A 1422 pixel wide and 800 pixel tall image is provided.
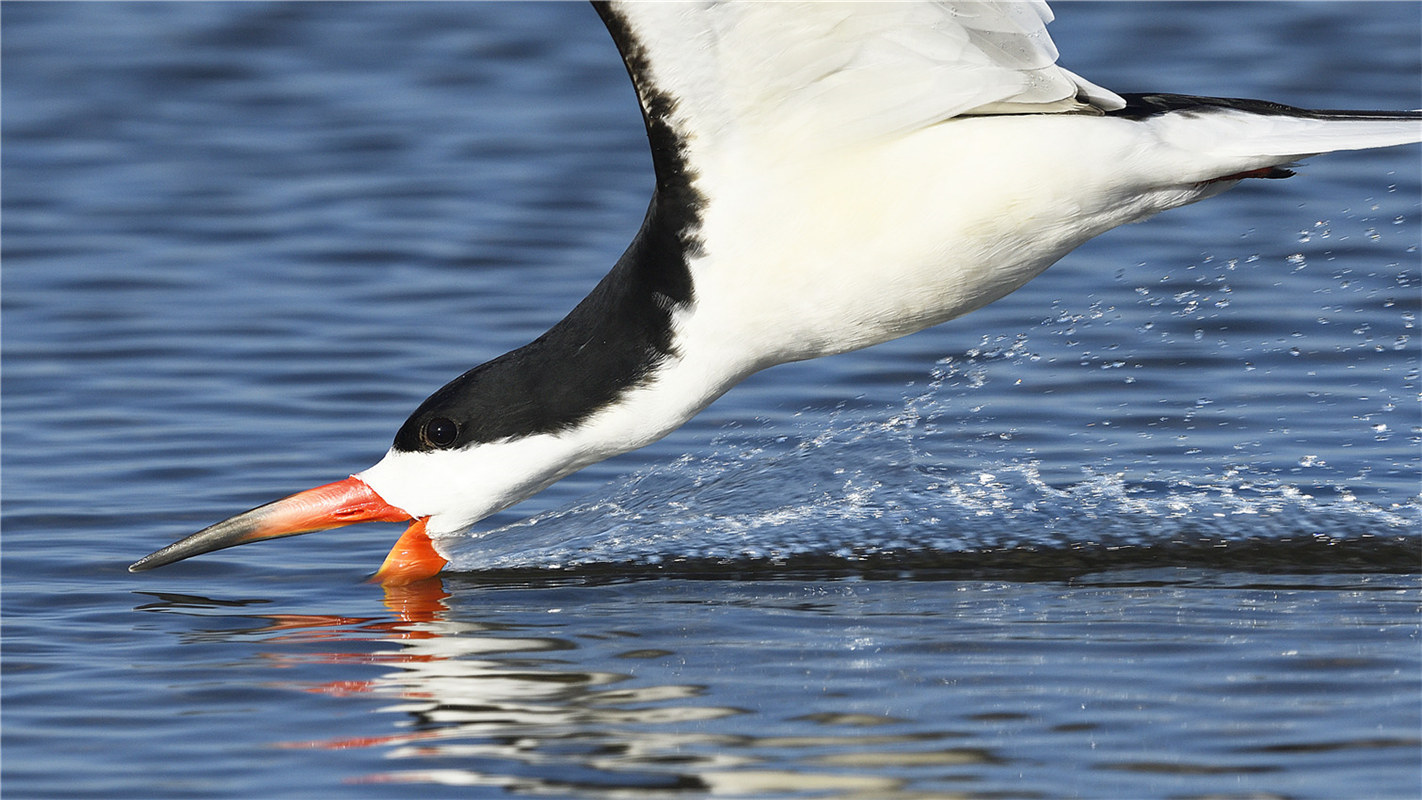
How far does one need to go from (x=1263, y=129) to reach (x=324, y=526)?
2512 millimetres

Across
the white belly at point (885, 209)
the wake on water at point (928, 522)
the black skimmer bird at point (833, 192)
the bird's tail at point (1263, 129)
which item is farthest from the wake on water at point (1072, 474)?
the bird's tail at point (1263, 129)

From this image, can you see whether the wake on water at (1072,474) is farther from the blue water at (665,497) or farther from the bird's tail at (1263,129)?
the bird's tail at (1263,129)

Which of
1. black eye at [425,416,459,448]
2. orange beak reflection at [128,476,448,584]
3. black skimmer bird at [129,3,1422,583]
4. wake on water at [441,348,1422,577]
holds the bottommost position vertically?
wake on water at [441,348,1422,577]

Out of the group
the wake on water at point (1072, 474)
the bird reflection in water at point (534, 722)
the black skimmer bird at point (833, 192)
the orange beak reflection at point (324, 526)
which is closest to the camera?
the bird reflection in water at point (534, 722)

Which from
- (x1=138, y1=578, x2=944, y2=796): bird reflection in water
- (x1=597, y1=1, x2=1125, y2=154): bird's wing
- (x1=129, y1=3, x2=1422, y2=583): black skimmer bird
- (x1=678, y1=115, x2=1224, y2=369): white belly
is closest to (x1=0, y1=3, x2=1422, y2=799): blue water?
(x1=138, y1=578, x2=944, y2=796): bird reflection in water

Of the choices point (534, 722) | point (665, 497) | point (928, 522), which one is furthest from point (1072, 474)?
point (534, 722)

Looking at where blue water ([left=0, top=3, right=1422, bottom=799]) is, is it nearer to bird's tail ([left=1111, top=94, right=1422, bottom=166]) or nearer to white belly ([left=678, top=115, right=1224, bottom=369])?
white belly ([left=678, top=115, right=1224, bottom=369])

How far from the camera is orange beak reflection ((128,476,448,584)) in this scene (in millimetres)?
5277

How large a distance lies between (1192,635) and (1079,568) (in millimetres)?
691

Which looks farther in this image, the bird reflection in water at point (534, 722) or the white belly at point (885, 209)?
the white belly at point (885, 209)

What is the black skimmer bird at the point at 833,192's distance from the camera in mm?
4555

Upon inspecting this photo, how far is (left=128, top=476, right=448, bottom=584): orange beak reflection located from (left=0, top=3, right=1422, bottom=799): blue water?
10 cm

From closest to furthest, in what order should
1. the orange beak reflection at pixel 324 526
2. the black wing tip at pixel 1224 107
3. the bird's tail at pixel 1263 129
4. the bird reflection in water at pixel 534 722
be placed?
the bird reflection in water at pixel 534 722 < the bird's tail at pixel 1263 129 < the black wing tip at pixel 1224 107 < the orange beak reflection at pixel 324 526

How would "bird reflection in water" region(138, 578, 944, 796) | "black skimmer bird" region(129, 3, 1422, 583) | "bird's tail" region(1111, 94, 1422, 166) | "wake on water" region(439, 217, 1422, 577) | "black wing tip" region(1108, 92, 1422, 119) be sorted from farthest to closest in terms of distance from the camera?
"wake on water" region(439, 217, 1422, 577) < "black wing tip" region(1108, 92, 1422, 119) < "bird's tail" region(1111, 94, 1422, 166) < "black skimmer bird" region(129, 3, 1422, 583) < "bird reflection in water" region(138, 578, 944, 796)
